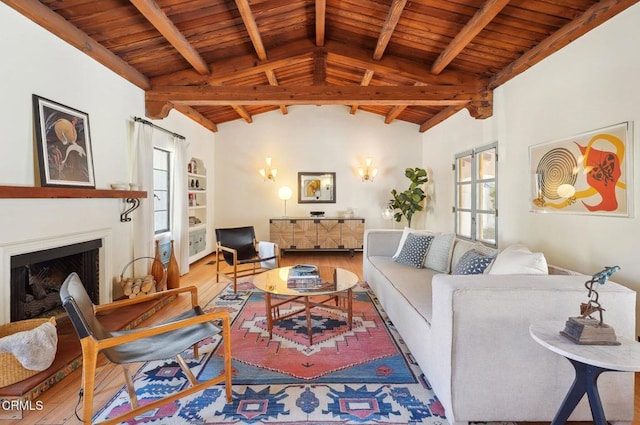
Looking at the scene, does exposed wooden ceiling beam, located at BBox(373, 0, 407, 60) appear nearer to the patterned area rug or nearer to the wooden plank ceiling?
the wooden plank ceiling

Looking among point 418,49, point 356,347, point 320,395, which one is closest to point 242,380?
point 320,395

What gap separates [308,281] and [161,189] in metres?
3.21

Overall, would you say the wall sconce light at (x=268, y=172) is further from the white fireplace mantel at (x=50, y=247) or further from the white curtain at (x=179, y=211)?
the white fireplace mantel at (x=50, y=247)

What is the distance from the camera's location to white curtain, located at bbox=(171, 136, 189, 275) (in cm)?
496

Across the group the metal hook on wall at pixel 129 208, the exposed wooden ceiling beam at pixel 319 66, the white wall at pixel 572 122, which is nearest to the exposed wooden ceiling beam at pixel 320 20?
the exposed wooden ceiling beam at pixel 319 66

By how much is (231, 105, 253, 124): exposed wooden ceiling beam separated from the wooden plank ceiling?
0.85 metres

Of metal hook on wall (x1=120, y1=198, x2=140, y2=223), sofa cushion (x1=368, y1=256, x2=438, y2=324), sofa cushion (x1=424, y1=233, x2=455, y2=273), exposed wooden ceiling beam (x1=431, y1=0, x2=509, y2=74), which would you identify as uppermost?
exposed wooden ceiling beam (x1=431, y1=0, x2=509, y2=74)

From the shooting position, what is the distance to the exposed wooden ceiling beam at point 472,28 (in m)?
2.75

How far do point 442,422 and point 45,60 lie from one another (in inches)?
151

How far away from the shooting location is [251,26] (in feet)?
11.1

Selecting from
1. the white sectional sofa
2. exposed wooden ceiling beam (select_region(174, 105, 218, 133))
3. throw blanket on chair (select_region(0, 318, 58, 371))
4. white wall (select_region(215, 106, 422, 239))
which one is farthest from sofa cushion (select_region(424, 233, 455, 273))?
exposed wooden ceiling beam (select_region(174, 105, 218, 133))

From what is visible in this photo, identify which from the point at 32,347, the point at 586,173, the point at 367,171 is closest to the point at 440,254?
the point at 586,173

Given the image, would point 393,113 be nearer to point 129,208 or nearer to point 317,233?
point 317,233

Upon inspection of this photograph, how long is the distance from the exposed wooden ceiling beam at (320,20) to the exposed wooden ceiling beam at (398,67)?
21 centimetres
